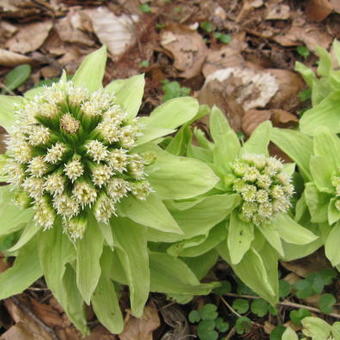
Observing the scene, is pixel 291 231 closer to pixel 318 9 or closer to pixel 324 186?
pixel 324 186

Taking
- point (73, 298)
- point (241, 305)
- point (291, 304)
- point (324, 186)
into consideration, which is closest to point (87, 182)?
point (73, 298)

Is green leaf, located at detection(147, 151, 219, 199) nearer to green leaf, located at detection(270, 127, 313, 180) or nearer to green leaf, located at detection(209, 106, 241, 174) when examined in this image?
green leaf, located at detection(209, 106, 241, 174)

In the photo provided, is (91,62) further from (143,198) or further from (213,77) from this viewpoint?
(213,77)

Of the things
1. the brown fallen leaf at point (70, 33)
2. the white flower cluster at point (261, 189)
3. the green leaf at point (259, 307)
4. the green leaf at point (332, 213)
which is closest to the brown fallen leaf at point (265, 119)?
the green leaf at point (332, 213)

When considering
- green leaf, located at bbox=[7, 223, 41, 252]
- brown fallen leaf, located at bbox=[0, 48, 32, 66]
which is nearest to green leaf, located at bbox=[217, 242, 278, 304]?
green leaf, located at bbox=[7, 223, 41, 252]

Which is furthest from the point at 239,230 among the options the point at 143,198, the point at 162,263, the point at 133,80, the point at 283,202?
the point at 133,80

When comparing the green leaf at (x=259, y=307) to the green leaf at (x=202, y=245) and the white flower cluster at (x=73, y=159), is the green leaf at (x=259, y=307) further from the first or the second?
the white flower cluster at (x=73, y=159)
